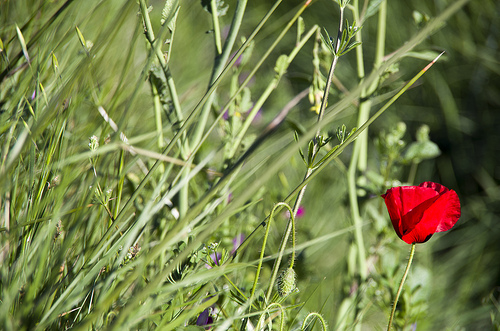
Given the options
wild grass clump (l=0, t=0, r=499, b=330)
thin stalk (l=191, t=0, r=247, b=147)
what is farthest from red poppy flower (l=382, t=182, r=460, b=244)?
thin stalk (l=191, t=0, r=247, b=147)

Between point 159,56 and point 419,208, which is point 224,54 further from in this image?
point 419,208

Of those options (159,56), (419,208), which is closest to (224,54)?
(159,56)

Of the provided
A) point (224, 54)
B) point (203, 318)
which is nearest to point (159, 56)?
point (224, 54)

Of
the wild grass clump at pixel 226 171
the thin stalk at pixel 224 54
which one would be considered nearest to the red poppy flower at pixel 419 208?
the wild grass clump at pixel 226 171

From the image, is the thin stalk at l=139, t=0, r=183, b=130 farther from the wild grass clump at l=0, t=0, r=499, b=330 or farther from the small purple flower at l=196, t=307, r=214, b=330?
the small purple flower at l=196, t=307, r=214, b=330

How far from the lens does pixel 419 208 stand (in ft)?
1.10

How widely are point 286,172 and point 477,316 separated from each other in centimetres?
45

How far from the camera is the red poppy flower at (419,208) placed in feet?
1.09

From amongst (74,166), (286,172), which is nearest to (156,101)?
(74,166)

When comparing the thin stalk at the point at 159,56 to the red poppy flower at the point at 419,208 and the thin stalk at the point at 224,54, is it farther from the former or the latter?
the red poppy flower at the point at 419,208

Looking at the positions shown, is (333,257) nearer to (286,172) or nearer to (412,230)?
(286,172)

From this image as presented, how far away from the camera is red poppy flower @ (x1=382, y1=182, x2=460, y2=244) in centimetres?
33

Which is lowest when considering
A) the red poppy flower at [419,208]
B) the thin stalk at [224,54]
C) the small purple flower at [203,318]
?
the small purple flower at [203,318]

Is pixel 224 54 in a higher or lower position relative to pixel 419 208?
higher
